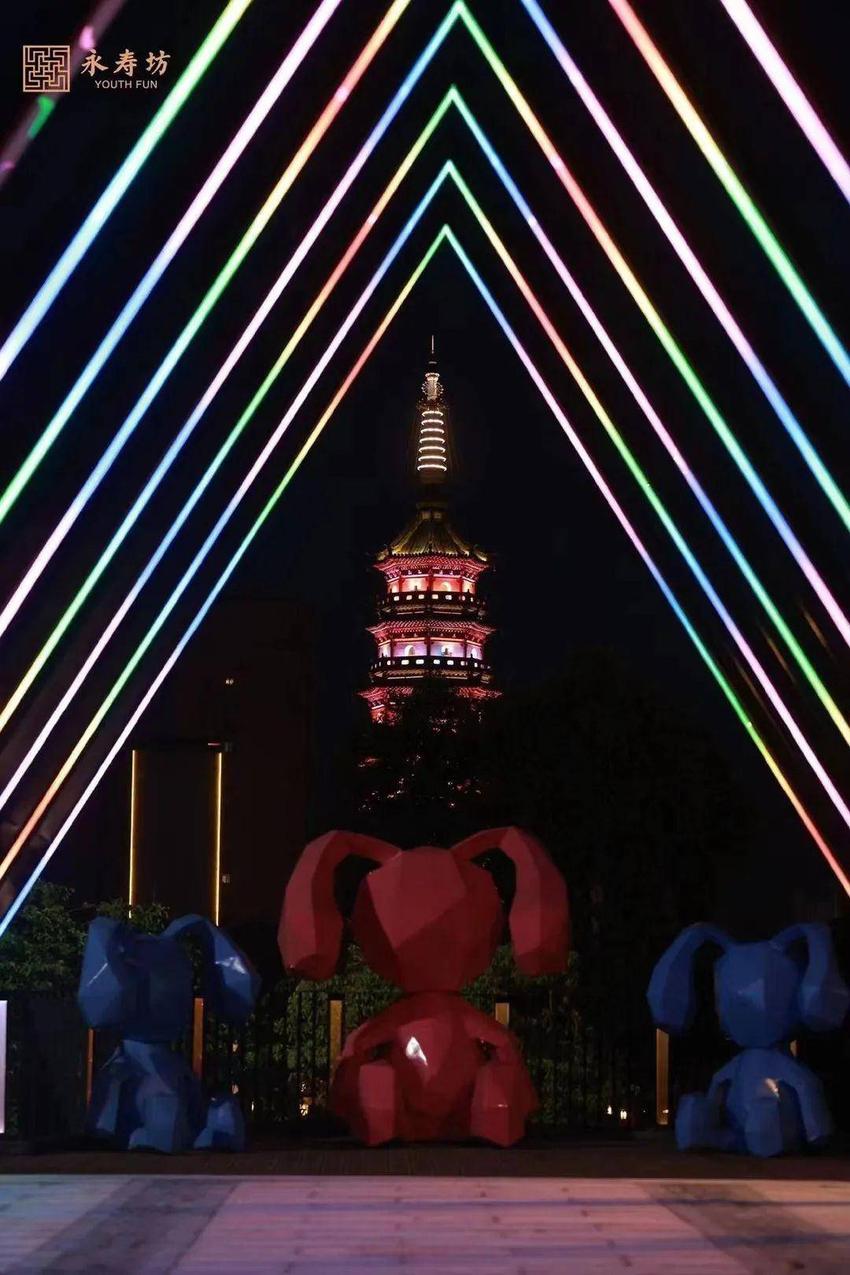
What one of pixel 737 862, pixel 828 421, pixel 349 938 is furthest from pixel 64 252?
pixel 737 862

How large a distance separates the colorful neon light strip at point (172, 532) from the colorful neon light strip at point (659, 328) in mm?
1730

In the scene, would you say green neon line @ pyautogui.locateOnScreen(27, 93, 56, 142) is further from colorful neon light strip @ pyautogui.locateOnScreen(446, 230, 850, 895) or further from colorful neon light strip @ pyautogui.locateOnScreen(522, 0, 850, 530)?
colorful neon light strip @ pyautogui.locateOnScreen(446, 230, 850, 895)

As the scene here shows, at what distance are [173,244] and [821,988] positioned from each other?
16.9 feet

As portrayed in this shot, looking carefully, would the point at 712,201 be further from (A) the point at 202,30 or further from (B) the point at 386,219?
(B) the point at 386,219

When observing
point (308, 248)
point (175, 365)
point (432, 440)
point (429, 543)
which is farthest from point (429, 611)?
point (175, 365)

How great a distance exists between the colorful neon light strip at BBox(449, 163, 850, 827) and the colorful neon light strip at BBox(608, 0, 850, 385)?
5667mm

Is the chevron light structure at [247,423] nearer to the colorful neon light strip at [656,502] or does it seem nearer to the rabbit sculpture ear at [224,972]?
the colorful neon light strip at [656,502]

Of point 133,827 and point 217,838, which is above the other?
point 133,827

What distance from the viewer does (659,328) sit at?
1163 centimetres

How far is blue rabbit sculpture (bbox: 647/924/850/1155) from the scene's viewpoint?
368 inches

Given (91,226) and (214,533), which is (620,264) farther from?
(91,226)

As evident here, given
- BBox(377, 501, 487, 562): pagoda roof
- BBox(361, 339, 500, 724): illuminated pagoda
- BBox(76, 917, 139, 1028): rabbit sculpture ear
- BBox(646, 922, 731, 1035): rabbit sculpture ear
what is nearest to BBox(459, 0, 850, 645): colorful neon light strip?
BBox(646, 922, 731, 1035): rabbit sculpture ear

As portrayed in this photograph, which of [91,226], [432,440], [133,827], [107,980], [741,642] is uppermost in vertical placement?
[432,440]

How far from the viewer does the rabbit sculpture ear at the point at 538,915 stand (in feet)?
32.8
